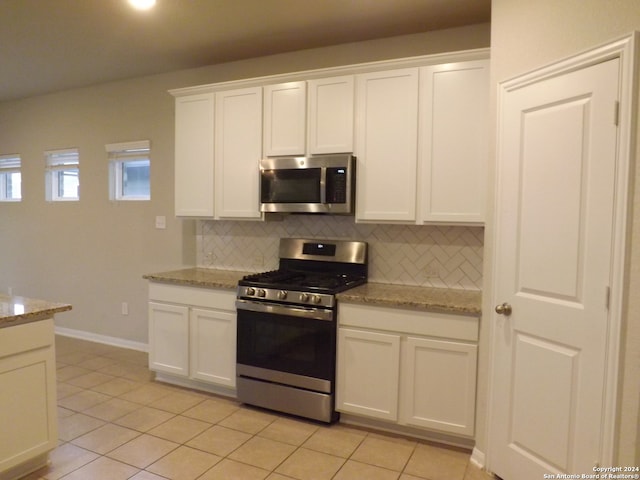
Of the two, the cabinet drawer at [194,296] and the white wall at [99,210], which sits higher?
the white wall at [99,210]

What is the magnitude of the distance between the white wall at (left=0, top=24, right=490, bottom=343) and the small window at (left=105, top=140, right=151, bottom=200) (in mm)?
90

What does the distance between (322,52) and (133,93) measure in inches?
80.3

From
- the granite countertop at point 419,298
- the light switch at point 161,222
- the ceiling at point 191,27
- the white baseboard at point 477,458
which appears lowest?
the white baseboard at point 477,458

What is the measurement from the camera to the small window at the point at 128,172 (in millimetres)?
4320

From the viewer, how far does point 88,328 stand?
15.5 ft

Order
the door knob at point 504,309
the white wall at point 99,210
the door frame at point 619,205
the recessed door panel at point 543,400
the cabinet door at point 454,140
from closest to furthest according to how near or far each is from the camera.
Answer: the door frame at point 619,205 → the recessed door panel at point 543,400 → the door knob at point 504,309 → the cabinet door at point 454,140 → the white wall at point 99,210

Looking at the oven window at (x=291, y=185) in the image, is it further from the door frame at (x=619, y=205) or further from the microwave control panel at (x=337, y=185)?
the door frame at (x=619, y=205)

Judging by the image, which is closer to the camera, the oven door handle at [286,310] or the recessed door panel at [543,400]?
the recessed door panel at [543,400]

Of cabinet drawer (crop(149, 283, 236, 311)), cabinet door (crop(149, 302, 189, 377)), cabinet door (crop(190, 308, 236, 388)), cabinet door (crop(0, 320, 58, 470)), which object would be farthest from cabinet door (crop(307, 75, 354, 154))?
cabinet door (crop(0, 320, 58, 470))

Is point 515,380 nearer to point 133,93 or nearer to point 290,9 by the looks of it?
point 290,9

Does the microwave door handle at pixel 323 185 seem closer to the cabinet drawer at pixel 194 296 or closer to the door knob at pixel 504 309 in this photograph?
the cabinet drawer at pixel 194 296

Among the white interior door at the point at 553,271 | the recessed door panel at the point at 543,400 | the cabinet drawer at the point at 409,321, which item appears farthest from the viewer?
the cabinet drawer at the point at 409,321

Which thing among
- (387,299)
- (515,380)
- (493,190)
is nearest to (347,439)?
(387,299)

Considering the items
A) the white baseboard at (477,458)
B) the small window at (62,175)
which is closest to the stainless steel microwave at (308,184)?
the white baseboard at (477,458)
